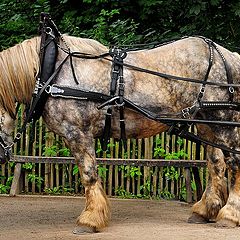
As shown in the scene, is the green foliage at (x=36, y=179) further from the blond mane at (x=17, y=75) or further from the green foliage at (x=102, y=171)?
the blond mane at (x=17, y=75)

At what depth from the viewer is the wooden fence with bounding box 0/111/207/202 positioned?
9141 millimetres

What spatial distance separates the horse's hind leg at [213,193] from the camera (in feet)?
23.2

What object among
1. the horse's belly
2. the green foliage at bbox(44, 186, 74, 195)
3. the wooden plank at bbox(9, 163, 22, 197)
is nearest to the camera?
the horse's belly

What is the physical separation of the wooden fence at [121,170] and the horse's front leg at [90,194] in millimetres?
2318

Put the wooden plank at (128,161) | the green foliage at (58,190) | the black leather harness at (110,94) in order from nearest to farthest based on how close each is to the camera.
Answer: the black leather harness at (110,94)
the wooden plank at (128,161)
the green foliage at (58,190)

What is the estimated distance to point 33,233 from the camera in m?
6.41

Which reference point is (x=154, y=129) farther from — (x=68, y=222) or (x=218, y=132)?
(x=68, y=222)

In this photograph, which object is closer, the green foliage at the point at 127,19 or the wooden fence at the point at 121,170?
the wooden fence at the point at 121,170

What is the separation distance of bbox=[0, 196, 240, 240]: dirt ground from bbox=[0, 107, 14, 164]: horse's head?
2.44 ft

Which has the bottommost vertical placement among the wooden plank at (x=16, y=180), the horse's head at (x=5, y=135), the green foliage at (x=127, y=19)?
the wooden plank at (x=16, y=180)

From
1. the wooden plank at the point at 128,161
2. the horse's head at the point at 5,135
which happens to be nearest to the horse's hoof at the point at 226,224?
the wooden plank at the point at 128,161

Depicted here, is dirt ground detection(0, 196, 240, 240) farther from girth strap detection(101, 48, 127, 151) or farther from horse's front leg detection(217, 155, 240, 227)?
girth strap detection(101, 48, 127, 151)

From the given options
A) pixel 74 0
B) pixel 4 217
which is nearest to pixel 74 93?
pixel 4 217

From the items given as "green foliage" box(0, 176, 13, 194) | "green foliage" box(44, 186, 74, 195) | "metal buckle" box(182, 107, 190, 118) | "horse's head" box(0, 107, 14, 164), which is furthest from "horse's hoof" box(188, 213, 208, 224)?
"green foliage" box(0, 176, 13, 194)
